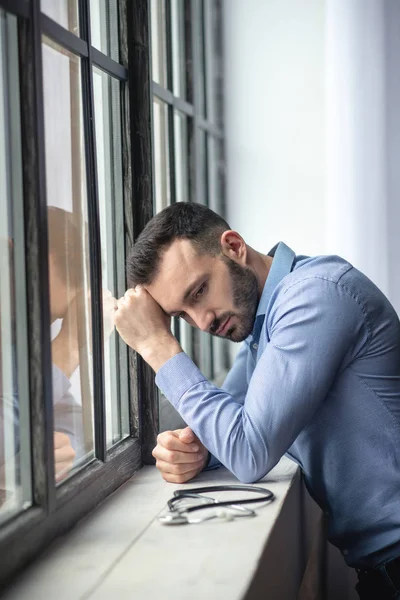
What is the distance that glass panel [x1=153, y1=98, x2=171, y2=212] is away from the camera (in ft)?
8.16

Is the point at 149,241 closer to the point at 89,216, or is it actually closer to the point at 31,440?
the point at 89,216

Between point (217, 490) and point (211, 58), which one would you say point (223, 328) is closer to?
point (217, 490)

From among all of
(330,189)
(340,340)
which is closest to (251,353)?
(340,340)

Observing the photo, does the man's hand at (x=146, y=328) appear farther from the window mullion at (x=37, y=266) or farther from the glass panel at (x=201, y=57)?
the glass panel at (x=201, y=57)

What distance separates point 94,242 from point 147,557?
671 mm

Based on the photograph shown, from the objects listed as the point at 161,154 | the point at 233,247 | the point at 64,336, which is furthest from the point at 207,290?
the point at 161,154

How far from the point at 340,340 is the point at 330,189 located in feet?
5.12

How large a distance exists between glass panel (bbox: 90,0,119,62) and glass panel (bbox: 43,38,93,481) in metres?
0.20

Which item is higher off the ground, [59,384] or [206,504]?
[59,384]

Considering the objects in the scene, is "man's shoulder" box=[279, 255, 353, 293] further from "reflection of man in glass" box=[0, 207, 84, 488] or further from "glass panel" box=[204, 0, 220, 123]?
"glass panel" box=[204, 0, 220, 123]

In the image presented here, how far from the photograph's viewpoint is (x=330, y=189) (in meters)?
3.01

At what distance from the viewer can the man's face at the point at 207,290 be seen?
168cm

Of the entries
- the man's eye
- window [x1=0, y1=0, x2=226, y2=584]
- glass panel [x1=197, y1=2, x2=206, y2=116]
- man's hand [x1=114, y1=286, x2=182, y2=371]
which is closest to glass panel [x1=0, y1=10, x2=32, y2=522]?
window [x1=0, y1=0, x2=226, y2=584]

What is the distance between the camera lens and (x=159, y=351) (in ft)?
5.40
